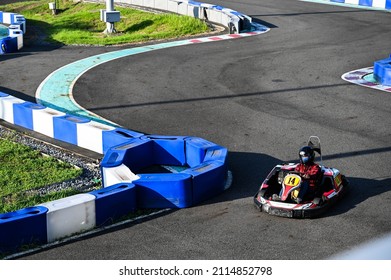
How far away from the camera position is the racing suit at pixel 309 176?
9.59m

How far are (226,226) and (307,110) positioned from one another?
5.79 meters

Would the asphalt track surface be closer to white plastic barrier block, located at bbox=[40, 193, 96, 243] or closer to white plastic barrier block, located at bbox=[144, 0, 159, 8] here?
white plastic barrier block, located at bbox=[40, 193, 96, 243]

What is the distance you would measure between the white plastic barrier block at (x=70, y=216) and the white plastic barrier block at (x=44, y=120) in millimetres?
4116

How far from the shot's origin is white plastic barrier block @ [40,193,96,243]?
8906mm

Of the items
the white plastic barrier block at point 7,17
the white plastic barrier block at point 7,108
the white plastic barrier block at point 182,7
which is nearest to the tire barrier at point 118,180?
the white plastic barrier block at point 7,108

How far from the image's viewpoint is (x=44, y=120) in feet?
43.6

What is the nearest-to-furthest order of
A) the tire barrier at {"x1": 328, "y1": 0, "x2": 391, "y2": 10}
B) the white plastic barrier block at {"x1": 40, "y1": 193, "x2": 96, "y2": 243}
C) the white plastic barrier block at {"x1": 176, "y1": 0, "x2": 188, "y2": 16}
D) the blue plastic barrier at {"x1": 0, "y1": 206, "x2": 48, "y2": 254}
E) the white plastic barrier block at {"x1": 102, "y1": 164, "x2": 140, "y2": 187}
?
the blue plastic barrier at {"x1": 0, "y1": 206, "x2": 48, "y2": 254}, the white plastic barrier block at {"x1": 40, "y1": 193, "x2": 96, "y2": 243}, the white plastic barrier block at {"x1": 102, "y1": 164, "x2": 140, "y2": 187}, the white plastic barrier block at {"x1": 176, "y1": 0, "x2": 188, "y2": 16}, the tire barrier at {"x1": 328, "y1": 0, "x2": 391, "y2": 10}

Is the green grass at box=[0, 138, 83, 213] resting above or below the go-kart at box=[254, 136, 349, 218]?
below

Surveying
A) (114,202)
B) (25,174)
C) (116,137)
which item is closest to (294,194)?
(114,202)

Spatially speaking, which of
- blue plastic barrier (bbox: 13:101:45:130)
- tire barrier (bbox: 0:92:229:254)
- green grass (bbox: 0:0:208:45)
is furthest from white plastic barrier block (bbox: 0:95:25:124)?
green grass (bbox: 0:0:208:45)

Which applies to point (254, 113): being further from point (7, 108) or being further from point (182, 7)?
point (182, 7)

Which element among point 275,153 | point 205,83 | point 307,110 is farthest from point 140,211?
point 205,83

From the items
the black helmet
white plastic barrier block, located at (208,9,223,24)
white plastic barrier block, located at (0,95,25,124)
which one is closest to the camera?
the black helmet

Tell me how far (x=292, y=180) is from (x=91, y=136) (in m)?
4.07
